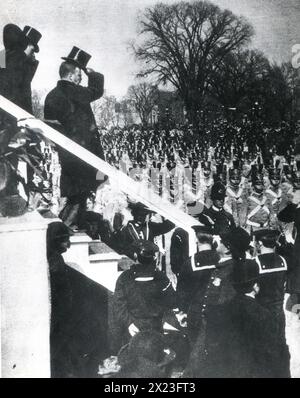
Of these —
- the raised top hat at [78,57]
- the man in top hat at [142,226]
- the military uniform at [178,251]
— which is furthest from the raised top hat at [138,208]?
the raised top hat at [78,57]

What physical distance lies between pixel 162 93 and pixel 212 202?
1259mm

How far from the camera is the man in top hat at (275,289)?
4840mm

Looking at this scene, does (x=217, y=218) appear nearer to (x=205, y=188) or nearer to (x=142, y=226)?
(x=205, y=188)

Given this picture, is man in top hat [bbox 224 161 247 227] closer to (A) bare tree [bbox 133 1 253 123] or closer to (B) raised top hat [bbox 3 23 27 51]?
(A) bare tree [bbox 133 1 253 123]

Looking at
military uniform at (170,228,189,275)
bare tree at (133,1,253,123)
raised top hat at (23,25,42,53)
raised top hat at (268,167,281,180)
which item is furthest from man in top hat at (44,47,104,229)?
raised top hat at (268,167,281,180)

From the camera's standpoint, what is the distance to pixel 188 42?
5176mm

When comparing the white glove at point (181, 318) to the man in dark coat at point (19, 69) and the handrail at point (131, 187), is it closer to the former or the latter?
the handrail at point (131, 187)

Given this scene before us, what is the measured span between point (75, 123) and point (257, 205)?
6.74 ft

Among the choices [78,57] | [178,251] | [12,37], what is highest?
[12,37]

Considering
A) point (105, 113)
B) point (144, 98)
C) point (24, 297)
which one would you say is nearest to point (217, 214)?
point (144, 98)

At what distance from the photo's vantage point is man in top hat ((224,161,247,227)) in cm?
517

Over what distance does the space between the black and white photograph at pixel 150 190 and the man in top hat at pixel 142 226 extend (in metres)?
0.01

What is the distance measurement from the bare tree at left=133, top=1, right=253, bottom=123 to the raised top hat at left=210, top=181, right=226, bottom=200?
0.79 meters

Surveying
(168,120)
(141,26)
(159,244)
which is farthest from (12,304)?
(141,26)
